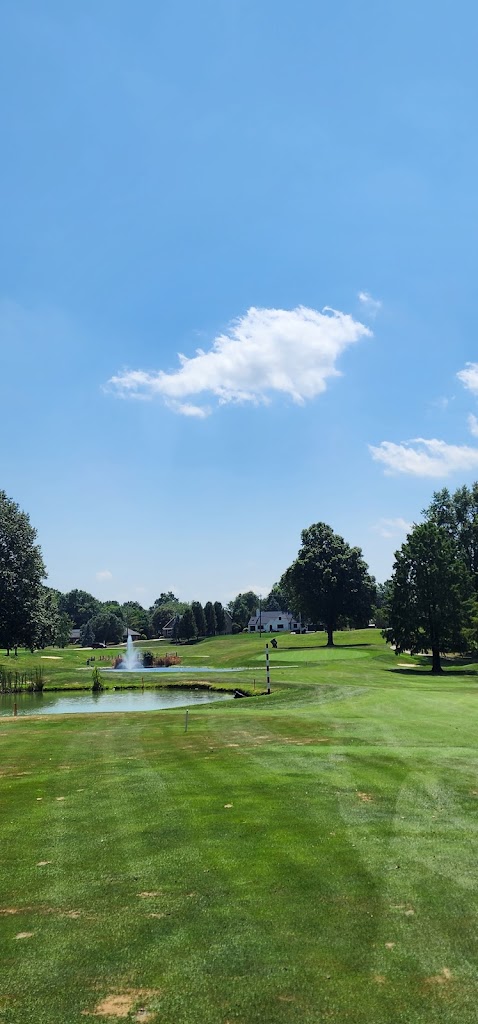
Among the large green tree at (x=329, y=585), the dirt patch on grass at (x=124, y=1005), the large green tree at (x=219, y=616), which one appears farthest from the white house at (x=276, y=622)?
the dirt patch on grass at (x=124, y=1005)

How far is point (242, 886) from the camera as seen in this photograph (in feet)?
25.0

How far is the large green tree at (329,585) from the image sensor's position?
93.8 metres

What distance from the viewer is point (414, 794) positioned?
38.2 feet

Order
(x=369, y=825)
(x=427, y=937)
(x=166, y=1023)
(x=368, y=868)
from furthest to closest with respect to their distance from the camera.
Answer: (x=369, y=825)
(x=368, y=868)
(x=427, y=937)
(x=166, y=1023)

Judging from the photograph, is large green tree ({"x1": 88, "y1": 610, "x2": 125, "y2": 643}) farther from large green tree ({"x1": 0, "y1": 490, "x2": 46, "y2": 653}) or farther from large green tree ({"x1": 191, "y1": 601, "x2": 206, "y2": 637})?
large green tree ({"x1": 0, "y1": 490, "x2": 46, "y2": 653})

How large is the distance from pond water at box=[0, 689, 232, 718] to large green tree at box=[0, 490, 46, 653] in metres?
11.5

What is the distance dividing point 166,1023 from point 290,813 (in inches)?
216

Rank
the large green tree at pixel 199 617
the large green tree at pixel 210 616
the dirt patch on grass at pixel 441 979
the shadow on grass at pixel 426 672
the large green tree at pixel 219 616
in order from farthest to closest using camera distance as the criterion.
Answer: the large green tree at pixel 219 616 < the large green tree at pixel 210 616 < the large green tree at pixel 199 617 < the shadow on grass at pixel 426 672 < the dirt patch on grass at pixel 441 979

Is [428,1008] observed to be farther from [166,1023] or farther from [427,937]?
[166,1023]

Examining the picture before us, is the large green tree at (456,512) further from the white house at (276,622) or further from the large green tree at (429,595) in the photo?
the white house at (276,622)

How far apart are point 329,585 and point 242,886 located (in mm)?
86487

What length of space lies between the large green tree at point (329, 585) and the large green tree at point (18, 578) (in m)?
45.2

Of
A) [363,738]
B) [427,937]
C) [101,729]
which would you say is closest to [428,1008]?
[427,937]

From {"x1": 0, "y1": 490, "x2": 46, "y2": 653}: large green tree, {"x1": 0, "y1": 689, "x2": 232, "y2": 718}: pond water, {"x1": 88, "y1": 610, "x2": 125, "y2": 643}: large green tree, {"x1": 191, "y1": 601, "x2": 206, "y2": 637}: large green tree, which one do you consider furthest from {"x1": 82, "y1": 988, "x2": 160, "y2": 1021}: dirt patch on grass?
{"x1": 88, "y1": 610, "x2": 125, "y2": 643}: large green tree
